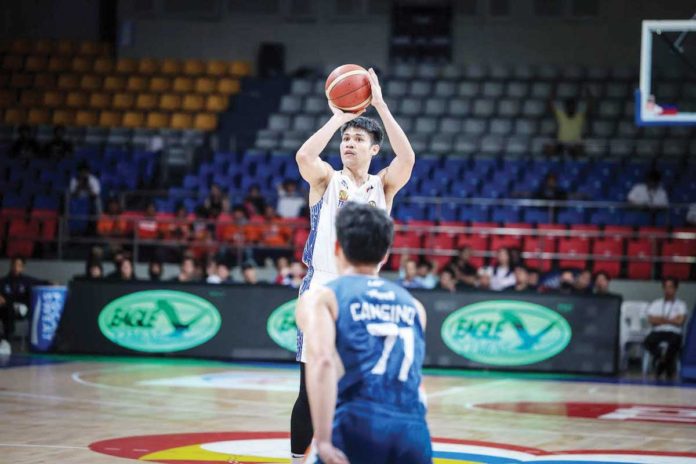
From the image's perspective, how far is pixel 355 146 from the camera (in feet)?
19.2

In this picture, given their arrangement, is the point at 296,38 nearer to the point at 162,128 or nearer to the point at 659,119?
the point at 162,128

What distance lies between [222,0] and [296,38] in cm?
210

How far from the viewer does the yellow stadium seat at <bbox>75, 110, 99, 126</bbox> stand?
2500 centimetres

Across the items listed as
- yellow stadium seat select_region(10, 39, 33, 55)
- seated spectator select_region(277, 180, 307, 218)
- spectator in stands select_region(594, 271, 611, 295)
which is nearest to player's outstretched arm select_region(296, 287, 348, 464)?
spectator in stands select_region(594, 271, 611, 295)

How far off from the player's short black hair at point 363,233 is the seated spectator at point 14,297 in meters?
13.0

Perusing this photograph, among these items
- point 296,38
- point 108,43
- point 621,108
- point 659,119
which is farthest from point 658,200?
point 108,43

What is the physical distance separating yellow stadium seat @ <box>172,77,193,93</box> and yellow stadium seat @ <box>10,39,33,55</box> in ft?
13.1

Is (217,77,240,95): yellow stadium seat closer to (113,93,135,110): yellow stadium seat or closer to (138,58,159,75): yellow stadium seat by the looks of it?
(138,58,159,75): yellow stadium seat

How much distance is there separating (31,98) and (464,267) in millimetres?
13061

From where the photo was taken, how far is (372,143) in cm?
592

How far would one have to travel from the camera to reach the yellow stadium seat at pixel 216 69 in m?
25.8

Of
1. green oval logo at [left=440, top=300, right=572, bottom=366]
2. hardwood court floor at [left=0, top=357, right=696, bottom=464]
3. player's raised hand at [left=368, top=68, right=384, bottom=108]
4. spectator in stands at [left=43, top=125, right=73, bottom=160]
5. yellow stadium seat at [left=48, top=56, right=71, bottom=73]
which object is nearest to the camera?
player's raised hand at [left=368, top=68, right=384, bottom=108]

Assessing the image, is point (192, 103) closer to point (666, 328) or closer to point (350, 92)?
point (666, 328)

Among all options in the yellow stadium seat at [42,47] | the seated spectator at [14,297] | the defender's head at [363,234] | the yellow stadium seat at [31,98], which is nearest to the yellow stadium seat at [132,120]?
the yellow stadium seat at [31,98]
